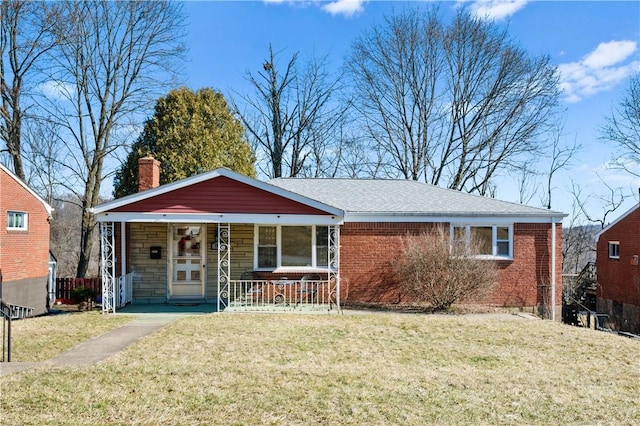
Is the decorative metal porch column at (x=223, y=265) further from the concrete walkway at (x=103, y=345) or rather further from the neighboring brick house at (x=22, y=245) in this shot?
the neighboring brick house at (x=22, y=245)

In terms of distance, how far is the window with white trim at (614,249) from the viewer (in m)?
22.8

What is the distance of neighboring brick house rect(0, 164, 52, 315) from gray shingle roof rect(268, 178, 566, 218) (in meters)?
9.32

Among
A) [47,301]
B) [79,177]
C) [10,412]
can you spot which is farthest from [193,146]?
[10,412]

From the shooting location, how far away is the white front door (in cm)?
1499

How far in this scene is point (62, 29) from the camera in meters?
23.9

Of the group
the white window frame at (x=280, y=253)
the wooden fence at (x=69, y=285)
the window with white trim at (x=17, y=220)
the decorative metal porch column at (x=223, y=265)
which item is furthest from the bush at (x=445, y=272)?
the window with white trim at (x=17, y=220)

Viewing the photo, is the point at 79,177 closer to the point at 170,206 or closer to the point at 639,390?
the point at 170,206

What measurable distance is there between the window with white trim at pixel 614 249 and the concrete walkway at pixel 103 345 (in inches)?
816

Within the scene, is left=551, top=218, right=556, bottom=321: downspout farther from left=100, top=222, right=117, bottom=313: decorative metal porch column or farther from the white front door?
left=100, top=222, right=117, bottom=313: decorative metal porch column

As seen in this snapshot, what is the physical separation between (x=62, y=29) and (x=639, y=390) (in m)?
27.2

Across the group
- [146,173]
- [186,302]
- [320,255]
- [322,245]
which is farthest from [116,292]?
[322,245]

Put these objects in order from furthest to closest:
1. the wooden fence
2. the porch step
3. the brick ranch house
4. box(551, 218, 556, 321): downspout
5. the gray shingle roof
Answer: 1. the wooden fence
2. box(551, 218, 556, 321): downspout
3. the gray shingle roof
4. the brick ranch house
5. the porch step

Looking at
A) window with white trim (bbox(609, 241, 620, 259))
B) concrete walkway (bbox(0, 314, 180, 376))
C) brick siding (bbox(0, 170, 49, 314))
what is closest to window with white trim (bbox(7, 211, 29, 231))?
brick siding (bbox(0, 170, 49, 314))

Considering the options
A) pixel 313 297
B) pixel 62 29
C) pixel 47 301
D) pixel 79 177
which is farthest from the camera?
pixel 79 177
